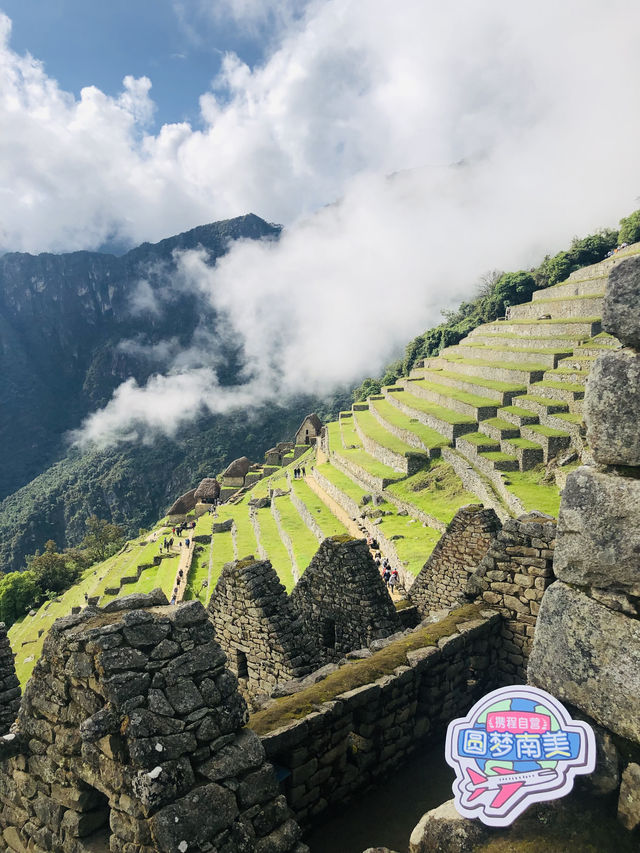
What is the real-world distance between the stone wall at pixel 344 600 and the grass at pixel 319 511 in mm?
14397

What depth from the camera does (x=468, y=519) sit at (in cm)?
673

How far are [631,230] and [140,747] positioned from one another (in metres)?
62.9

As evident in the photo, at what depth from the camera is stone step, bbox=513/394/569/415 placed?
2602 cm

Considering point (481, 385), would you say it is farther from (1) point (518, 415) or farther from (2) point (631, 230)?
(2) point (631, 230)

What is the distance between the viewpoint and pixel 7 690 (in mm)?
4305

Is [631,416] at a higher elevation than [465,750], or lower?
higher

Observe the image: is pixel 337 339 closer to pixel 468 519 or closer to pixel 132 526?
pixel 132 526

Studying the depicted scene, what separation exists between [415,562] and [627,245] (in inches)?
1849

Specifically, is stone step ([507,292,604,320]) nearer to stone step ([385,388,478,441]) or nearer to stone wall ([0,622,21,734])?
stone step ([385,388,478,441])

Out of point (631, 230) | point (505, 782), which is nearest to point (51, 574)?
point (505, 782)

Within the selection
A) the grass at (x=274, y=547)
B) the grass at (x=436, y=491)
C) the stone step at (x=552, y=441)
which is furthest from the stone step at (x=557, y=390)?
the grass at (x=274, y=547)

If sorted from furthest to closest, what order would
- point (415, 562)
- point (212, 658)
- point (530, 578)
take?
point (415, 562) → point (530, 578) → point (212, 658)

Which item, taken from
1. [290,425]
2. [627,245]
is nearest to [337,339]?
[290,425]

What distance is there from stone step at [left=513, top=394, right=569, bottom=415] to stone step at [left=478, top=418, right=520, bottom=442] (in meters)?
1.46
